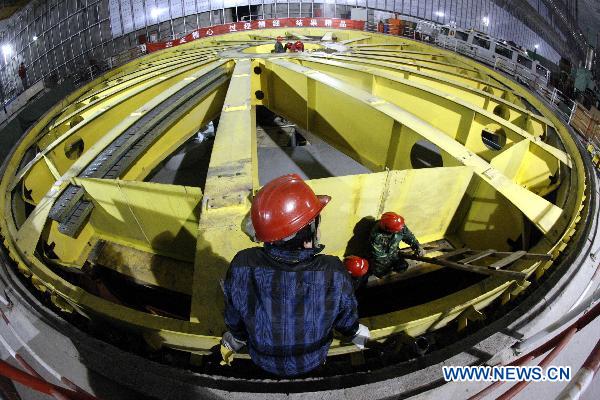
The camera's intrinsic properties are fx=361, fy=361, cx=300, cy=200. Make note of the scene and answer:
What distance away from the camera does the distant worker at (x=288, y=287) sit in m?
2.21

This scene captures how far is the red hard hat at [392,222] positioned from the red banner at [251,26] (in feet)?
40.7

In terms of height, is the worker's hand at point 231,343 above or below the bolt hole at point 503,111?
below

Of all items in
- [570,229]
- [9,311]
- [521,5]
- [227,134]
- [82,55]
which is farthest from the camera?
[521,5]

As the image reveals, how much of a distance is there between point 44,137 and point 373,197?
659 cm

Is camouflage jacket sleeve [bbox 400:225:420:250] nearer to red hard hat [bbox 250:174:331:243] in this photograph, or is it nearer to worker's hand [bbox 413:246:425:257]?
worker's hand [bbox 413:246:425:257]

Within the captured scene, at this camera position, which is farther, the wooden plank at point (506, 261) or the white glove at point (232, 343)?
the wooden plank at point (506, 261)

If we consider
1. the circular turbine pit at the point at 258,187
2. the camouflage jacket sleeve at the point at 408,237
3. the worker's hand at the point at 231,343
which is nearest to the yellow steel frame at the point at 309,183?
the circular turbine pit at the point at 258,187

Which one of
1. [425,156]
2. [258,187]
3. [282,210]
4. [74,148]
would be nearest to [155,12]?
[74,148]

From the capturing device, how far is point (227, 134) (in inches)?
206

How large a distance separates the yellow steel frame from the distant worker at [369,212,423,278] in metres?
0.23

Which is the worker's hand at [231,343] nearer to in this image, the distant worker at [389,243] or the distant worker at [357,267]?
the distant worker at [357,267]

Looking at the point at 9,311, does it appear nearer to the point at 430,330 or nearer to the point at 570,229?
the point at 430,330

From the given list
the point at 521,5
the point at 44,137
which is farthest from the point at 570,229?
the point at 521,5

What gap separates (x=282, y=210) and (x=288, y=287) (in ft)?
1.63
